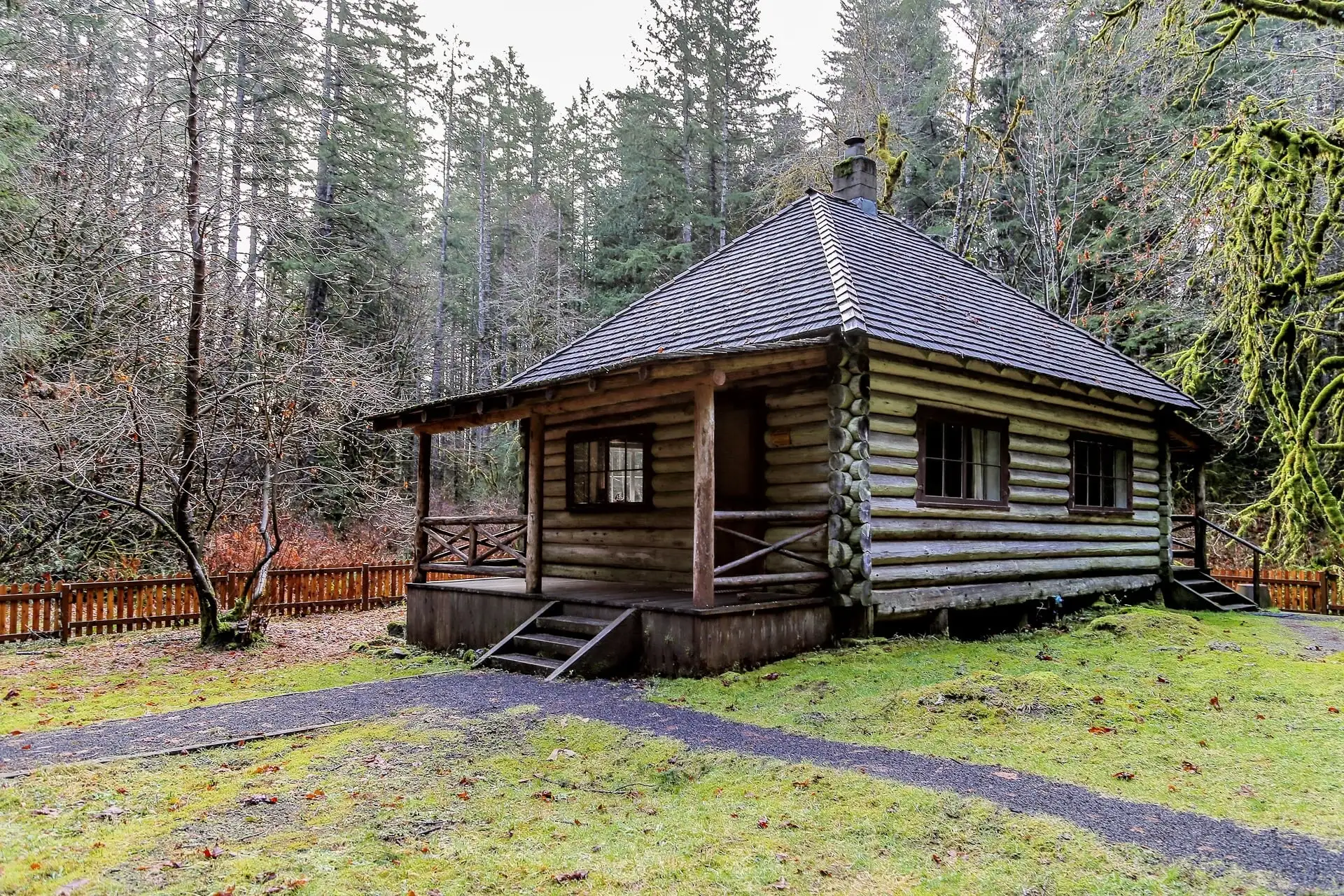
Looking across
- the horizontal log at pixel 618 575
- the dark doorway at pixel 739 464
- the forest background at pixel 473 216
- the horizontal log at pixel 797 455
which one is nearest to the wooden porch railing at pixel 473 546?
the horizontal log at pixel 618 575

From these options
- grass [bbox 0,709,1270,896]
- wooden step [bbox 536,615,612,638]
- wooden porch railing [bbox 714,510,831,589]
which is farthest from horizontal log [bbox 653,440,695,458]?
grass [bbox 0,709,1270,896]

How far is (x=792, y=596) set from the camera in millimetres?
9203

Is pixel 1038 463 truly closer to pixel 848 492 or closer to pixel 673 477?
pixel 848 492

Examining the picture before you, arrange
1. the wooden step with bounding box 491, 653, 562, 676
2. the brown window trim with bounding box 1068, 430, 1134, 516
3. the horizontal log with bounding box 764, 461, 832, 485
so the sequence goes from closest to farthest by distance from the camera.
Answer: the wooden step with bounding box 491, 653, 562, 676
the horizontal log with bounding box 764, 461, 832, 485
the brown window trim with bounding box 1068, 430, 1134, 516

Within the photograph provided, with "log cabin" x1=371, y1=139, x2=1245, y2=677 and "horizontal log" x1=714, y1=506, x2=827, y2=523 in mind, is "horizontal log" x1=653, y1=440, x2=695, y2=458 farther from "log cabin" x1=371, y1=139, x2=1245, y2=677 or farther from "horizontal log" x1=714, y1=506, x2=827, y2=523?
"horizontal log" x1=714, y1=506, x2=827, y2=523

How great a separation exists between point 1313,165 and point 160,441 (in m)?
17.8

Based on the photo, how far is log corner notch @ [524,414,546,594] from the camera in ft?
32.2

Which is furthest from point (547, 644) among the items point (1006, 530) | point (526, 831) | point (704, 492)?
point (1006, 530)

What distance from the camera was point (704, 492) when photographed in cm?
840

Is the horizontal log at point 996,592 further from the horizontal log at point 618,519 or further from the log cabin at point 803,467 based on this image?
the horizontal log at point 618,519

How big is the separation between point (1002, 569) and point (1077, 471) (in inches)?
107

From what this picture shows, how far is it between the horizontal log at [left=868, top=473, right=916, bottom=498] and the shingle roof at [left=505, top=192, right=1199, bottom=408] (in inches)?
60.6

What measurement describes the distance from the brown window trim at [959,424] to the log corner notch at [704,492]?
298 centimetres

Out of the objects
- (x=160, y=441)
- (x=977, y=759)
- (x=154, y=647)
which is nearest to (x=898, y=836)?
(x=977, y=759)
